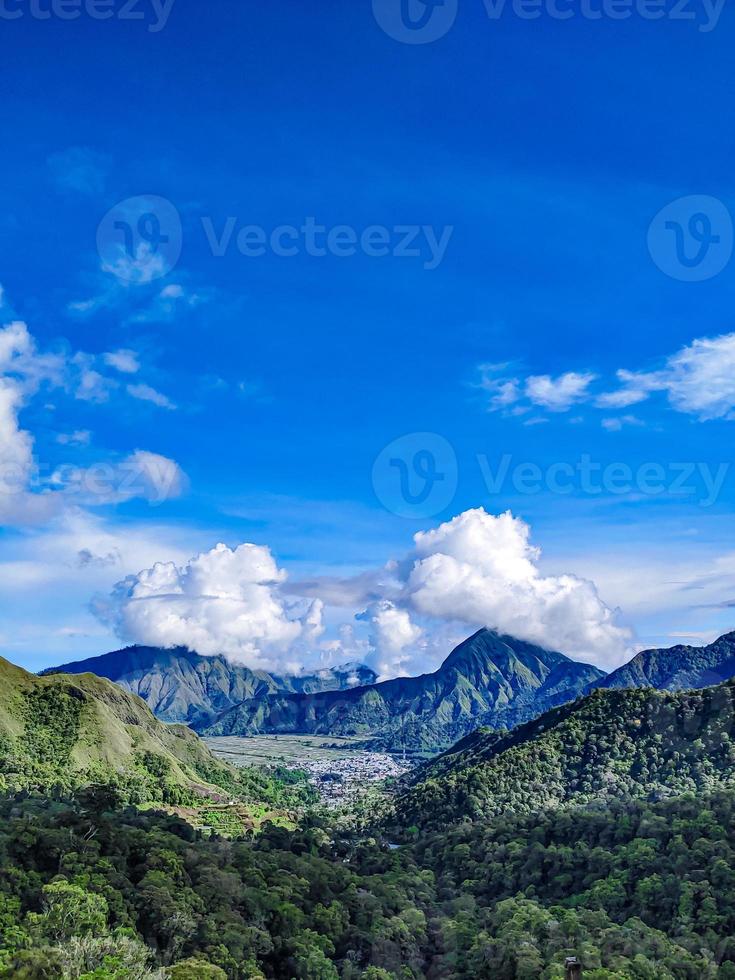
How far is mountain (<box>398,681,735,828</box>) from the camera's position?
447 ft

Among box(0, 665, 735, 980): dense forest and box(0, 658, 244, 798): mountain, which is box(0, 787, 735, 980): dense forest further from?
box(0, 658, 244, 798): mountain

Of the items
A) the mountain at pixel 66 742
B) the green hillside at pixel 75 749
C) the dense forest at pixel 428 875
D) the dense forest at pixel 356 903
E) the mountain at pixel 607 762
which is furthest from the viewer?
the mountain at pixel 66 742

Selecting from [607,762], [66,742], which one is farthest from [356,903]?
[66,742]

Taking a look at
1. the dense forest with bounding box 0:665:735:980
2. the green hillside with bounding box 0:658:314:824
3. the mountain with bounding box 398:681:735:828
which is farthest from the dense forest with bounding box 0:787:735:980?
the green hillside with bounding box 0:658:314:824

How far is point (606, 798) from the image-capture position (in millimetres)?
132125

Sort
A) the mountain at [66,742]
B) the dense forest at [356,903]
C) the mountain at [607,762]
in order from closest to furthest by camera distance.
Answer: the dense forest at [356,903] → the mountain at [607,762] → the mountain at [66,742]

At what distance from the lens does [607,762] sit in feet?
484

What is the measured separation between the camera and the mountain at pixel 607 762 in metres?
136

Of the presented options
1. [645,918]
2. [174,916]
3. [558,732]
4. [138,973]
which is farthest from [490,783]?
[138,973]

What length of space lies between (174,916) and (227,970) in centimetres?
653

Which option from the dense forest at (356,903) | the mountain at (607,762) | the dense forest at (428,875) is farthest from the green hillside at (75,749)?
the mountain at (607,762)

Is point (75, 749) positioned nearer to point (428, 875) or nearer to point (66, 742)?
point (66, 742)

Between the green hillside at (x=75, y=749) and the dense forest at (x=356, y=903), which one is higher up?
the green hillside at (x=75, y=749)

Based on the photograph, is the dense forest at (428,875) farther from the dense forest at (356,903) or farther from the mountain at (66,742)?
the mountain at (66,742)
